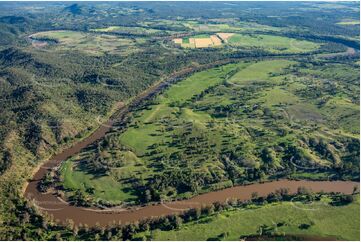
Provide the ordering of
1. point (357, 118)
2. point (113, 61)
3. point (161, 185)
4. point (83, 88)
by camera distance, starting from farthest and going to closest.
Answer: point (113, 61) < point (83, 88) < point (357, 118) < point (161, 185)

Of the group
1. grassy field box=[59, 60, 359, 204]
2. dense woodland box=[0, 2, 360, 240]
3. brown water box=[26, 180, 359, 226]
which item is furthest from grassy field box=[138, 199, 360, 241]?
grassy field box=[59, 60, 359, 204]

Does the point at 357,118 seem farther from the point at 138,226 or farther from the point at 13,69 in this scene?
the point at 13,69

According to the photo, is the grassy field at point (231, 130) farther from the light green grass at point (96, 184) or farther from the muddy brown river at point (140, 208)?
the muddy brown river at point (140, 208)

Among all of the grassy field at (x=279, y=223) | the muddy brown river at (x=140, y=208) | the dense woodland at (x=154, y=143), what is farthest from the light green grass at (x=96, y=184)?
the grassy field at (x=279, y=223)

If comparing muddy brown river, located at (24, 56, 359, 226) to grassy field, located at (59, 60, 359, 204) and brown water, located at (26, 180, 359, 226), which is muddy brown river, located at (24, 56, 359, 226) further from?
grassy field, located at (59, 60, 359, 204)

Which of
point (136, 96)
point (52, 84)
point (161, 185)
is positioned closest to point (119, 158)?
point (161, 185)

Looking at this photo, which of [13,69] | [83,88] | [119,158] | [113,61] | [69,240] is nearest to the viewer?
[69,240]

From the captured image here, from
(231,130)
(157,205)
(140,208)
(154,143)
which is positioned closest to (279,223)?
(157,205)
